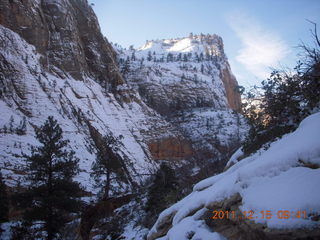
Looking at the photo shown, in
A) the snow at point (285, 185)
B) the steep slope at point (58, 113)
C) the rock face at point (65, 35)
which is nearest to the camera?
the snow at point (285, 185)

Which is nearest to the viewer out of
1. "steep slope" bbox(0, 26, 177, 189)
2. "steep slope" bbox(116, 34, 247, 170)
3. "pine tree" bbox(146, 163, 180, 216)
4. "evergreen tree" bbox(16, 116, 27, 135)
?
"pine tree" bbox(146, 163, 180, 216)

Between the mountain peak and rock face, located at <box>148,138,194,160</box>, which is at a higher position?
the mountain peak

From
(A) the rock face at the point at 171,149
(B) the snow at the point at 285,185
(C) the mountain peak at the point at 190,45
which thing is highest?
(C) the mountain peak at the point at 190,45

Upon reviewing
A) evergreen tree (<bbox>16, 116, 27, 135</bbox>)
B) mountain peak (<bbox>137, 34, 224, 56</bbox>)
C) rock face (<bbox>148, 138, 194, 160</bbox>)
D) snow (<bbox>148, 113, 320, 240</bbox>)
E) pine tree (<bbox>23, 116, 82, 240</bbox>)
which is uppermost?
mountain peak (<bbox>137, 34, 224, 56</bbox>)

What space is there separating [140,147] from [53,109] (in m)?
13.5

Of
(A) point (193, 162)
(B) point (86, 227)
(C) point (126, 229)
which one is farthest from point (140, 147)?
(B) point (86, 227)

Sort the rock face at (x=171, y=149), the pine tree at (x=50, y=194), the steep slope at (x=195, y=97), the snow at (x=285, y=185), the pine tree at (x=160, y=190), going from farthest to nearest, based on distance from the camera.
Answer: the steep slope at (x=195, y=97)
the rock face at (x=171, y=149)
the pine tree at (x=160, y=190)
the pine tree at (x=50, y=194)
the snow at (x=285, y=185)

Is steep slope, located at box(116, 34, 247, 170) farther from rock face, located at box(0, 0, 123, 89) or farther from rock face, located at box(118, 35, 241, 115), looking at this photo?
rock face, located at box(0, 0, 123, 89)

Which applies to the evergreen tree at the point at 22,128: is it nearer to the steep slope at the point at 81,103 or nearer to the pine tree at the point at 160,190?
the steep slope at the point at 81,103

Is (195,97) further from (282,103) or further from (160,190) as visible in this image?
(282,103)

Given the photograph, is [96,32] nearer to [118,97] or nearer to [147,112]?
[118,97]

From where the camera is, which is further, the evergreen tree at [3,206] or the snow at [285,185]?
the evergreen tree at [3,206]

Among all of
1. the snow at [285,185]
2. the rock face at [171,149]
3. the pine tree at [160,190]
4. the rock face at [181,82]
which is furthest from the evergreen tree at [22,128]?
the rock face at [181,82]

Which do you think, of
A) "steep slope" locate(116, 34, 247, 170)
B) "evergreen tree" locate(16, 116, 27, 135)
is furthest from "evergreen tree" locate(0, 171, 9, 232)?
"steep slope" locate(116, 34, 247, 170)
